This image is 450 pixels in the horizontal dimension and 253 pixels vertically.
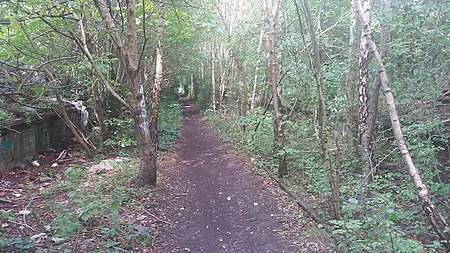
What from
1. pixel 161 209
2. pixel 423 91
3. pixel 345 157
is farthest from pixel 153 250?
pixel 423 91

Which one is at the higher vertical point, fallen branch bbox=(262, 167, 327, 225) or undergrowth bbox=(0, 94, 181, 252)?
undergrowth bbox=(0, 94, 181, 252)

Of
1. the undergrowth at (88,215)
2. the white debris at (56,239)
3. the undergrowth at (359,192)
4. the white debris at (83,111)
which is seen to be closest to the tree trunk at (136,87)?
the undergrowth at (88,215)

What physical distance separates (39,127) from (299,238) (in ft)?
29.4

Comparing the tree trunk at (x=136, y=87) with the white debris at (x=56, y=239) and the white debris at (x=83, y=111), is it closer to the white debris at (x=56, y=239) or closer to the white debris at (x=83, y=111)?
the white debris at (x=56, y=239)

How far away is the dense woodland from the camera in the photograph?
5062mm

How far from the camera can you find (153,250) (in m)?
5.08

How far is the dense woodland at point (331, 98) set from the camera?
506cm

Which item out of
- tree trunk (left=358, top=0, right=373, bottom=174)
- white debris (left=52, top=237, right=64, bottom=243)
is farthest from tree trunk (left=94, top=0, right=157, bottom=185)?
tree trunk (left=358, top=0, right=373, bottom=174)

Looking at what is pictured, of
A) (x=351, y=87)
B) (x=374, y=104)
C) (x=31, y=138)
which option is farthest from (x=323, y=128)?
(x=31, y=138)

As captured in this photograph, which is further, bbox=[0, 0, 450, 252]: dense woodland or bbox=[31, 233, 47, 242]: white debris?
bbox=[0, 0, 450, 252]: dense woodland

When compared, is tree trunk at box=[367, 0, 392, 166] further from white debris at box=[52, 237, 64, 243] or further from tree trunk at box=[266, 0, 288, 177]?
white debris at box=[52, 237, 64, 243]

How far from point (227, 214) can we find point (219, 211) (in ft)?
0.70

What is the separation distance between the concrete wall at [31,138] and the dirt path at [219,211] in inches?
165

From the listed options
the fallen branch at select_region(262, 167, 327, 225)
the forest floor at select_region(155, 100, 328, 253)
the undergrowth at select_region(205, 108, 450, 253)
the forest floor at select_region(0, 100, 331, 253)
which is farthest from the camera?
the fallen branch at select_region(262, 167, 327, 225)
